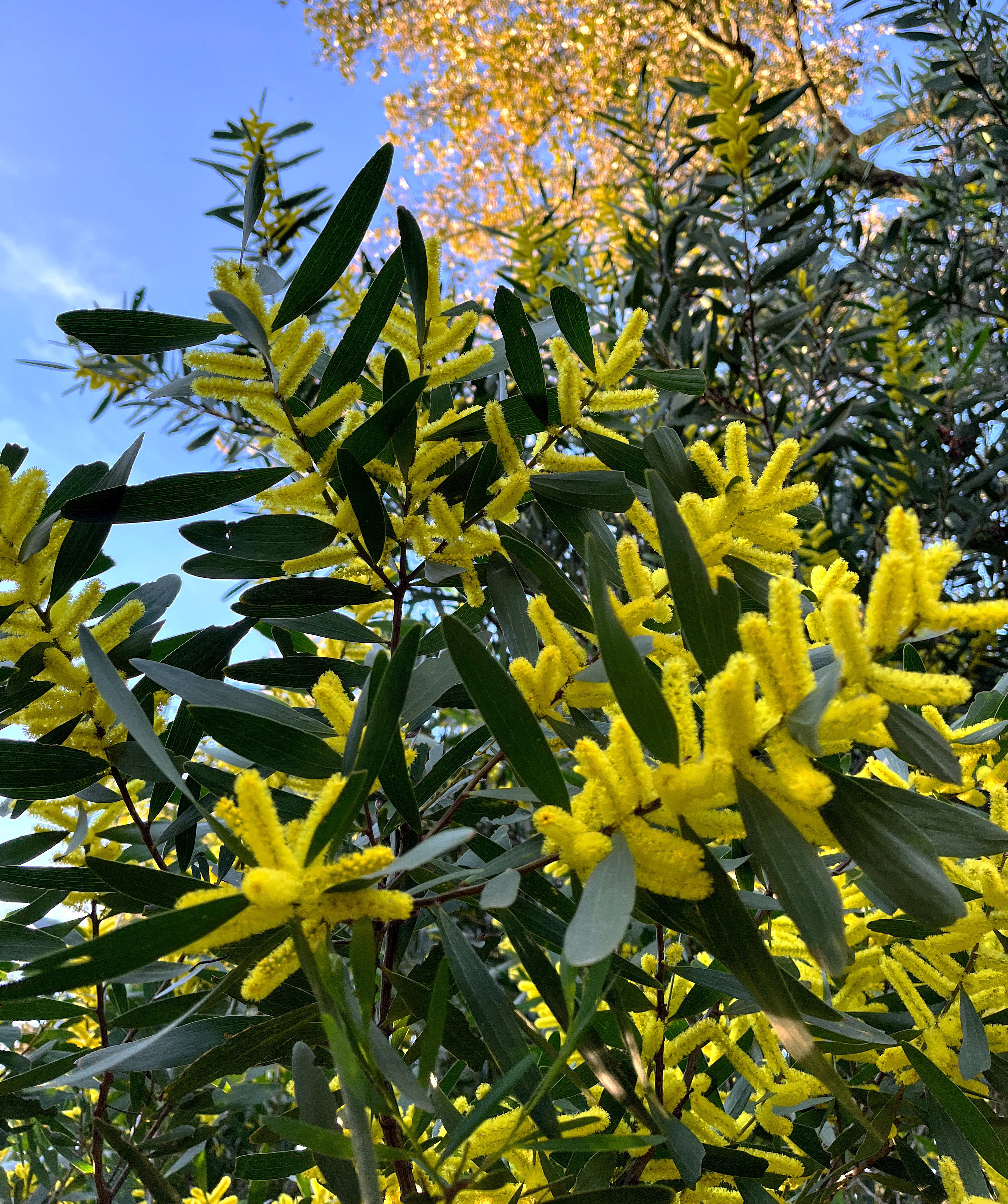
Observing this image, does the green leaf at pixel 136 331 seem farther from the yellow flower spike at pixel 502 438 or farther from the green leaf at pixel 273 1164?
the green leaf at pixel 273 1164

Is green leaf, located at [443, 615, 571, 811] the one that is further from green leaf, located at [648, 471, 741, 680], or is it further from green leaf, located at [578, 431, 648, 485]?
green leaf, located at [578, 431, 648, 485]

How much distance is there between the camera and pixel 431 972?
98 centimetres

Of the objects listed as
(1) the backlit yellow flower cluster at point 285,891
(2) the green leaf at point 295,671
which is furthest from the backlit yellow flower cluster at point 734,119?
(1) the backlit yellow flower cluster at point 285,891

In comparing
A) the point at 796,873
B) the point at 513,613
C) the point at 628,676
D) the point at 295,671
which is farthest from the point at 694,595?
the point at 295,671

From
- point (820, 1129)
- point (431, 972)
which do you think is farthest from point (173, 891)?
point (820, 1129)

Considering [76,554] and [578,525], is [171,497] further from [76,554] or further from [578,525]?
[578,525]

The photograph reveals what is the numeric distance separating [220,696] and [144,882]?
0.17 m

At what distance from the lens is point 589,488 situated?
93 centimetres

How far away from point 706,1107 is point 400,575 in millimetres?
752

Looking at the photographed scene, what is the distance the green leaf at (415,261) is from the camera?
0.87m

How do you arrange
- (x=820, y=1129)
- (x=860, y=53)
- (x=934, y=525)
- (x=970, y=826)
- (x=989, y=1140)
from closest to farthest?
1. (x=970, y=826)
2. (x=989, y=1140)
3. (x=820, y=1129)
4. (x=934, y=525)
5. (x=860, y=53)

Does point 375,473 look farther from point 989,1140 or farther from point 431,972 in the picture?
point 989,1140

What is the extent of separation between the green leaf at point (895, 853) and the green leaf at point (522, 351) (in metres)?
0.57

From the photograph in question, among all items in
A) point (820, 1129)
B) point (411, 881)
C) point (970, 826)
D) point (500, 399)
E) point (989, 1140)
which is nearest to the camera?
point (970, 826)
